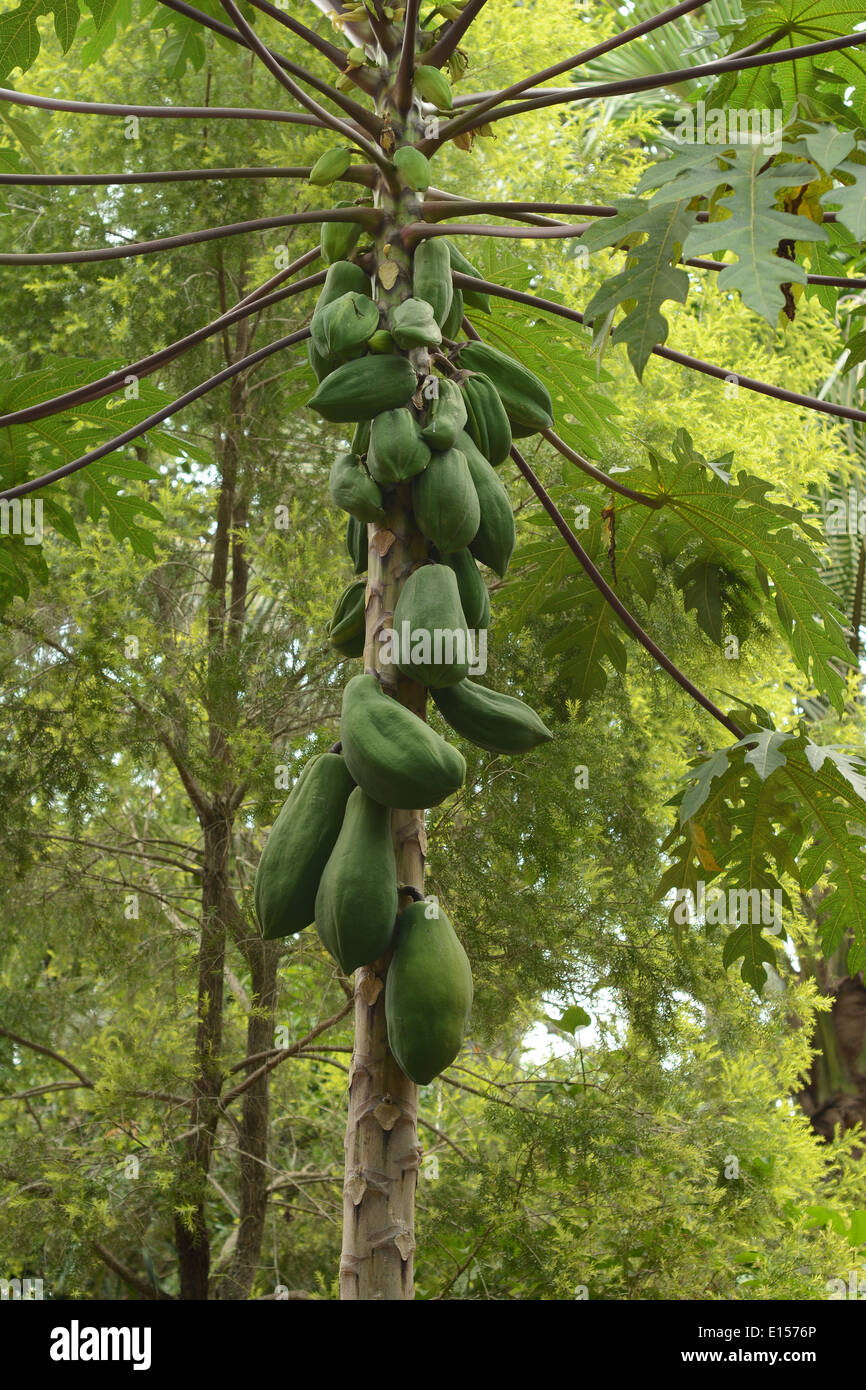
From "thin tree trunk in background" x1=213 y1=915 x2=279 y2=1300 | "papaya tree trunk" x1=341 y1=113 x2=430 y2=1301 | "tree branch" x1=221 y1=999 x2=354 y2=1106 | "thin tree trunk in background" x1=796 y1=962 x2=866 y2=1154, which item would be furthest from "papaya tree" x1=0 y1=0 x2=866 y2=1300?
"thin tree trunk in background" x1=796 y1=962 x2=866 y2=1154

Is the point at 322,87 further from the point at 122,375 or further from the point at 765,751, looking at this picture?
the point at 765,751

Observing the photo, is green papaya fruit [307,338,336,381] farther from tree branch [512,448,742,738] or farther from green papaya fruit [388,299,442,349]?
tree branch [512,448,742,738]

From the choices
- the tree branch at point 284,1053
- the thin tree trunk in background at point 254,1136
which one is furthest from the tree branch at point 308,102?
the thin tree trunk in background at point 254,1136

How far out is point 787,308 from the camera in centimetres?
163

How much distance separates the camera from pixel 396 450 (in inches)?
56.1

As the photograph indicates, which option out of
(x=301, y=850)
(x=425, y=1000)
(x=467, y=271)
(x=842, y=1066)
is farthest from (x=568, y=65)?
(x=842, y=1066)

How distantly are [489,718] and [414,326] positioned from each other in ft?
1.67

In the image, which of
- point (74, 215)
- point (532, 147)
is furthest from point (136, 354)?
point (532, 147)

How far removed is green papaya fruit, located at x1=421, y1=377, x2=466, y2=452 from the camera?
1459 mm

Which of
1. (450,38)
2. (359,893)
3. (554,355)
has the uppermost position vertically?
(450,38)

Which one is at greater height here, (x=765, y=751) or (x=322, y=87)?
(x=322, y=87)

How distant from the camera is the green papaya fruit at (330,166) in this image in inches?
65.3

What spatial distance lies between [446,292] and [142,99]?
2.72 metres

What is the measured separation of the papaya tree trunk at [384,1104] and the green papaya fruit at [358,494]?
35mm
